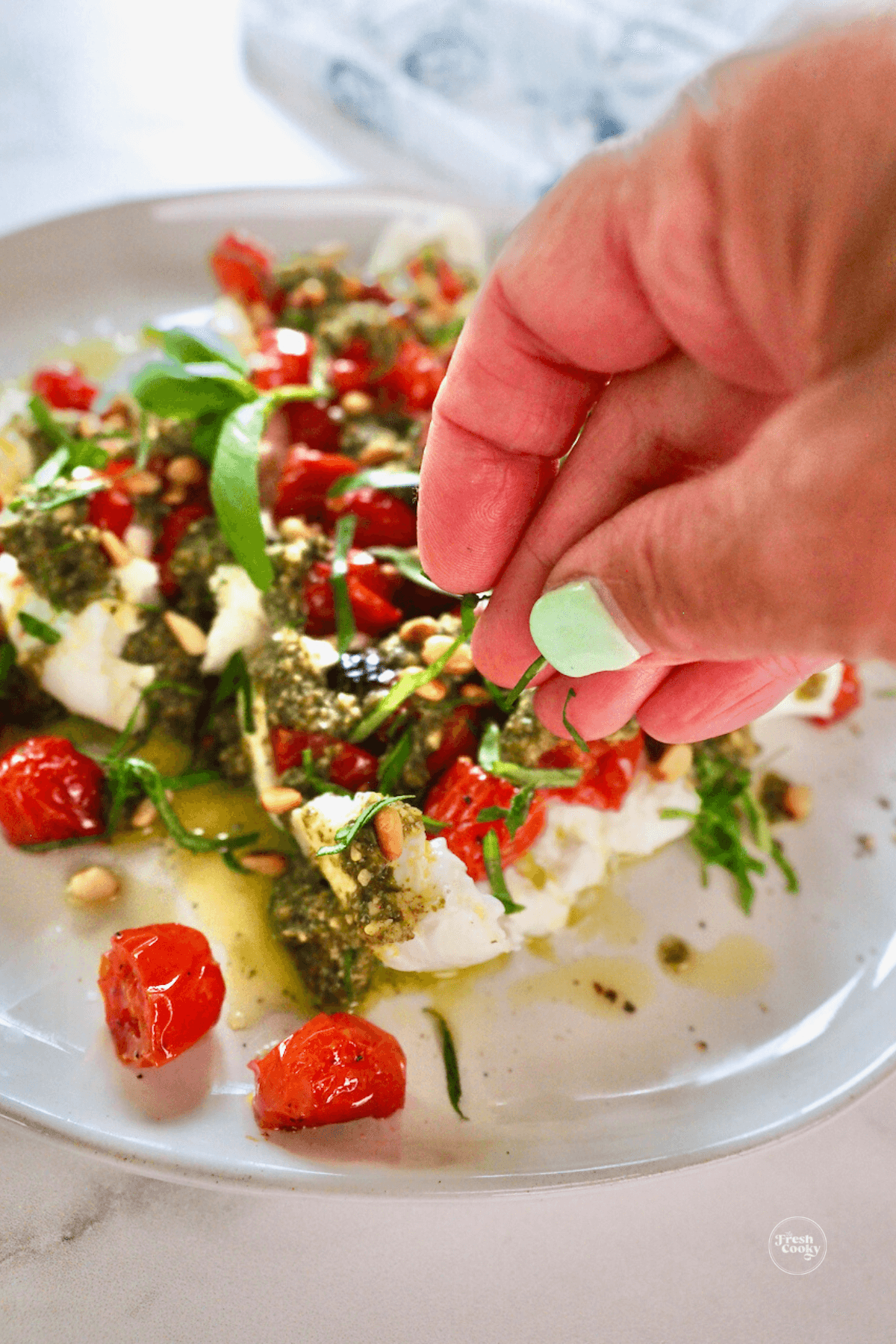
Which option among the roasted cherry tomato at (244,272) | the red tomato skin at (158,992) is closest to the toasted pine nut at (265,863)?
the red tomato skin at (158,992)

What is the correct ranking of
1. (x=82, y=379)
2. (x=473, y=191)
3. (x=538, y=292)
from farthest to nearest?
(x=473, y=191), (x=82, y=379), (x=538, y=292)

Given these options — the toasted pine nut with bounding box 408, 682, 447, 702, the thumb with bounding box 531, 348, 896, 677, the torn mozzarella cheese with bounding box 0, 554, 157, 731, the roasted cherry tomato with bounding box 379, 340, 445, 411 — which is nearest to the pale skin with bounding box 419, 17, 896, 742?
the thumb with bounding box 531, 348, 896, 677

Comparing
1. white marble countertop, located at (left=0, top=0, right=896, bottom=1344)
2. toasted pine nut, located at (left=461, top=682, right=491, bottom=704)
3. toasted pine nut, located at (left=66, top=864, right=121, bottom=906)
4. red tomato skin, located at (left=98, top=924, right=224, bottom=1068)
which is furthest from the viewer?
toasted pine nut, located at (left=461, top=682, right=491, bottom=704)

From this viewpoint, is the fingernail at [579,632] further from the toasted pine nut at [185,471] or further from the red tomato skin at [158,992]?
the toasted pine nut at [185,471]

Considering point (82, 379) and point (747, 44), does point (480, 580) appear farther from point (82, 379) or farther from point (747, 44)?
point (82, 379)

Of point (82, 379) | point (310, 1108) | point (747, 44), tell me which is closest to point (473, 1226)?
point (310, 1108)

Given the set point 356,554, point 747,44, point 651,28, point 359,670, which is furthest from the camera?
point 651,28

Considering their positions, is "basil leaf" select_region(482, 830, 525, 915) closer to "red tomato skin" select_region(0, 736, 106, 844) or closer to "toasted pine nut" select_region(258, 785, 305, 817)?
"toasted pine nut" select_region(258, 785, 305, 817)
